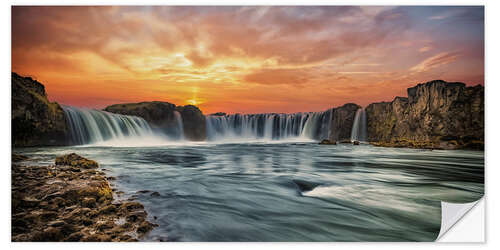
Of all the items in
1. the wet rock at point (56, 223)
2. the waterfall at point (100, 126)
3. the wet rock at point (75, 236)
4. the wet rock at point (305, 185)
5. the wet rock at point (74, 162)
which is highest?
the waterfall at point (100, 126)

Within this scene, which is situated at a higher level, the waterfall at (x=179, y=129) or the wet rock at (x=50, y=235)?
the waterfall at (x=179, y=129)

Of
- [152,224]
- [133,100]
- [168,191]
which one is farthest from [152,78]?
[152,224]

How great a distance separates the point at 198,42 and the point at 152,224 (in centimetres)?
291

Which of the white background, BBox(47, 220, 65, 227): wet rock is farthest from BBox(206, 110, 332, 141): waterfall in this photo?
BBox(47, 220, 65, 227): wet rock

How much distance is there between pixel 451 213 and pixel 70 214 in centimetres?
380

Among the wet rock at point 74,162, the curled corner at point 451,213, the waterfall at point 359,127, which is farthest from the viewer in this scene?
the waterfall at point 359,127

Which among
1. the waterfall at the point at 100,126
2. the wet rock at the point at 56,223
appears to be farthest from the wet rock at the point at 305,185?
the waterfall at the point at 100,126

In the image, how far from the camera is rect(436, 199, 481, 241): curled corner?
7.88 feet

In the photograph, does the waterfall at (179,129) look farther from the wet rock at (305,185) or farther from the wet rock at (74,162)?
the wet rock at (305,185)

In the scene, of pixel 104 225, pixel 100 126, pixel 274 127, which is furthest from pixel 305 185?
pixel 274 127

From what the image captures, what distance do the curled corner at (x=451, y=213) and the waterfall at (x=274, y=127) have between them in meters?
17.4

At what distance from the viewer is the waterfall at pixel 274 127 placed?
20234 mm

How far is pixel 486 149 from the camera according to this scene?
3.06m

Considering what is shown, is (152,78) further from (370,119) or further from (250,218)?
(370,119)
